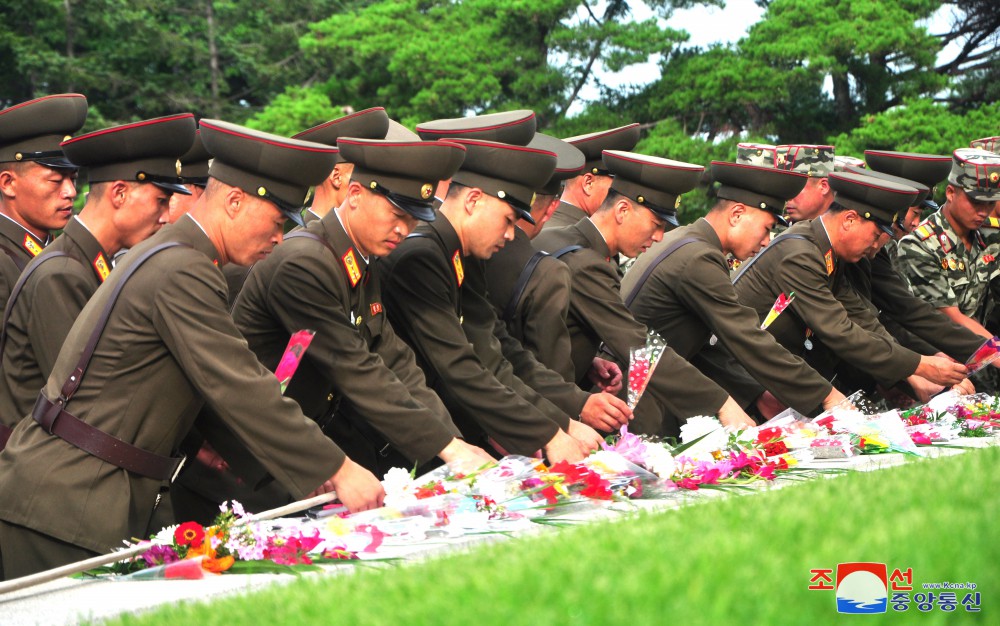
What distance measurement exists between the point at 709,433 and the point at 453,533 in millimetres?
1988

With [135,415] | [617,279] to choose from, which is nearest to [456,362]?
[617,279]

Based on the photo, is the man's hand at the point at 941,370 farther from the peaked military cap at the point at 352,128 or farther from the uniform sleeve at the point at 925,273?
the peaked military cap at the point at 352,128

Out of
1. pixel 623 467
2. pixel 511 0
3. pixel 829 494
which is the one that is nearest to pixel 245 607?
pixel 829 494

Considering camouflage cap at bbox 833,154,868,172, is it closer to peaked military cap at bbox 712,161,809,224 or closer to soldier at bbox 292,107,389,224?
peaked military cap at bbox 712,161,809,224

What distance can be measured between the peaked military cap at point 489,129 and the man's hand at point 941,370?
3.17 meters

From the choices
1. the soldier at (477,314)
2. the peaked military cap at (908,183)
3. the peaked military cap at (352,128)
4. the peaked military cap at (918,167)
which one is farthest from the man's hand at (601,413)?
the peaked military cap at (918,167)

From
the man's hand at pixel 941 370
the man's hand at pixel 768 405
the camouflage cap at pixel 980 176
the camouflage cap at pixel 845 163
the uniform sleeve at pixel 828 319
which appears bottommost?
the man's hand at pixel 768 405

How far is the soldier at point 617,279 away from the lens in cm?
690

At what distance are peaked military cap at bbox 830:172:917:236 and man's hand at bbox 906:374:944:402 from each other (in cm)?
99

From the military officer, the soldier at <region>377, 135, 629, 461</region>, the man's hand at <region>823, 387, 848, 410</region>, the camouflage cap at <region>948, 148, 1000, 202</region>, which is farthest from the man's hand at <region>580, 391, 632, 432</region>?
the camouflage cap at <region>948, 148, 1000, 202</region>

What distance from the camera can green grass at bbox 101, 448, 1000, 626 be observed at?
281 cm

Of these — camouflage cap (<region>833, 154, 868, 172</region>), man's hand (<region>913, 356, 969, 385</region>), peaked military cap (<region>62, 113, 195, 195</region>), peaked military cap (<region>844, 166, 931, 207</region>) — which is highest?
peaked military cap (<region>844, 166, 931, 207</region>)

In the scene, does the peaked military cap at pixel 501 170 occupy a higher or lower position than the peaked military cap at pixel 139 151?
higher

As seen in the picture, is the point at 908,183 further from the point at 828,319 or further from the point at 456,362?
the point at 456,362
